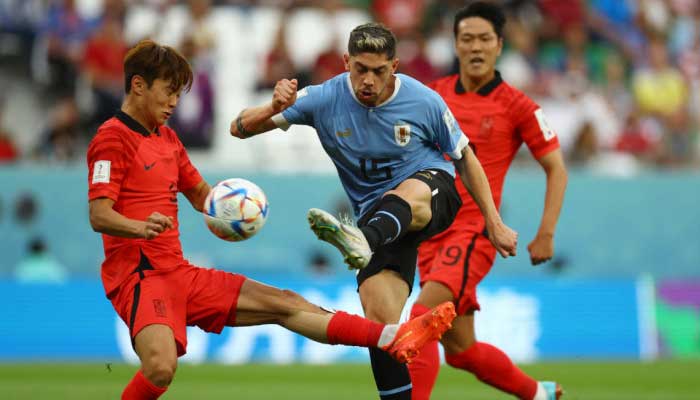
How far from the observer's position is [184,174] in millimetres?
7270

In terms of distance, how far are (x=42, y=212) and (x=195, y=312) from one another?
31.5 ft

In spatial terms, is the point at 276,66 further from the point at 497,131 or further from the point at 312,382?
the point at 497,131

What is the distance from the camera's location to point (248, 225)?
679cm

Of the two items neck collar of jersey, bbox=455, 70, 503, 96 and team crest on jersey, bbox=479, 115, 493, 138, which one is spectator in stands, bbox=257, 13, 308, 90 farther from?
team crest on jersey, bbox=479, 115, 493, 138

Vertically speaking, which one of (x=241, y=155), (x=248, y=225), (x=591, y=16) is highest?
(x=591, y=16)

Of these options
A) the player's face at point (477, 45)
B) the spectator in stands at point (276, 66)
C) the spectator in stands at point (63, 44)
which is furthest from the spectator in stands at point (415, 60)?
the player's face at point (477, 45)

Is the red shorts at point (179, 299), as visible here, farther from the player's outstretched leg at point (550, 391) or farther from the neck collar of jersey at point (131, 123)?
the player's outstretched leg at point (550, 391)

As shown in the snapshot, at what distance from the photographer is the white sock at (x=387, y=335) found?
6.80m

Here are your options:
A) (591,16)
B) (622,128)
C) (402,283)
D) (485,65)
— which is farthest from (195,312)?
(591,16)

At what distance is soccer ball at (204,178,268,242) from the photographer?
6777 millimetres

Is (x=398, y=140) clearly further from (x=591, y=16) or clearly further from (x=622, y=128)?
(x=591, y=16)

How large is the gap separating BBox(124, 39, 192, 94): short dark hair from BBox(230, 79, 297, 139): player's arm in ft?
1.55

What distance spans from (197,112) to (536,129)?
8.15 meters

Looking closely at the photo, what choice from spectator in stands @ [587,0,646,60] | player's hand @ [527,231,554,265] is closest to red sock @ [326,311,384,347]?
player's hand @ [527,231,554,265]
